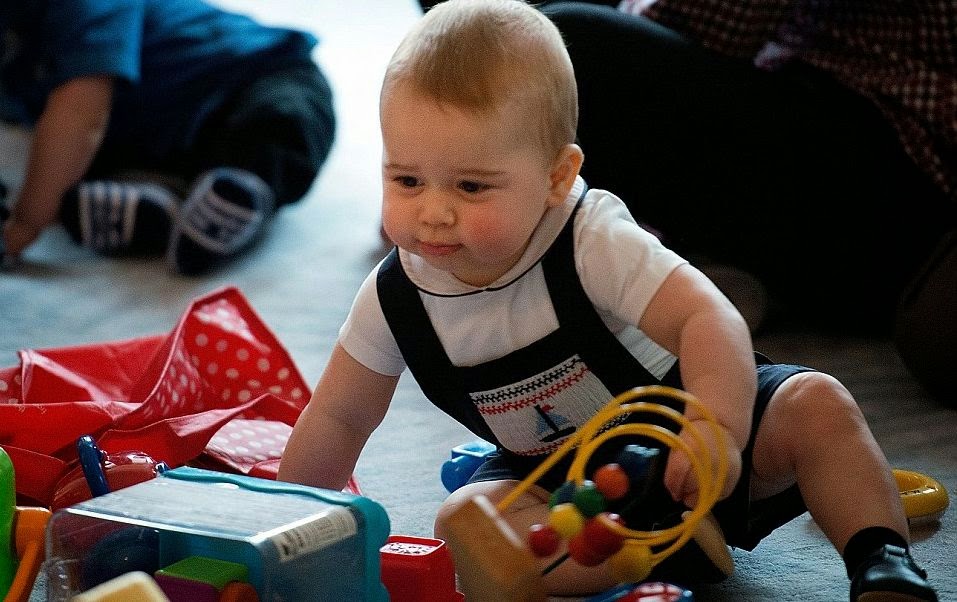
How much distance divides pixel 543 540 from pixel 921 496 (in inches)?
16.3

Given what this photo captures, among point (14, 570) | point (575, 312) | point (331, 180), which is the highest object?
point (575, 312)

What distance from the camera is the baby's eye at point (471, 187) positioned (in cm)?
74

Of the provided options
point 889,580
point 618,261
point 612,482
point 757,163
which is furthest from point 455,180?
point 757,163

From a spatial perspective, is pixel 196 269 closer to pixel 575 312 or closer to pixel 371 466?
pixel 371 466

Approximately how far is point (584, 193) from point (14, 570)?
445mm

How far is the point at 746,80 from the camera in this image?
1.37 m

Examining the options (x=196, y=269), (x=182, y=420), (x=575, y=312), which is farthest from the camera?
(x=196, y=269)

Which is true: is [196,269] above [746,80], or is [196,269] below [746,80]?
below

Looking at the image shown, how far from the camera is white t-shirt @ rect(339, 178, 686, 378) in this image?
0.76 metres

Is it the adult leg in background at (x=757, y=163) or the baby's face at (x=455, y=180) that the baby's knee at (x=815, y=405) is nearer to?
the baby's face at (x=455, y=180)

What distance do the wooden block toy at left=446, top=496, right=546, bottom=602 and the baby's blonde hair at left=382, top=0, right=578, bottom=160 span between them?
0.26 meters

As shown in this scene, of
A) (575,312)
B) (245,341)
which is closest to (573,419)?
(575,312)

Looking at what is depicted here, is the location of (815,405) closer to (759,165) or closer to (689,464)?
(689,464)

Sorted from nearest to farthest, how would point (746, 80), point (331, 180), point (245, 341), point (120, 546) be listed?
1. point (120, 546)
2. point (245, 341)
3. point (746, 80)
4. point (331, 180)
